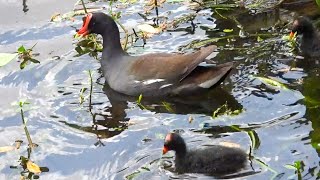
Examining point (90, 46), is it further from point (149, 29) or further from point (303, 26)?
point (303, 26)

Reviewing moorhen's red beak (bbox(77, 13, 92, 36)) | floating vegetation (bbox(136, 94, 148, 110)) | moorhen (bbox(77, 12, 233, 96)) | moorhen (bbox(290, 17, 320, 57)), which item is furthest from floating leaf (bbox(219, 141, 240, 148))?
moorhen's red beak (bbox(77, 13, 92, 36))

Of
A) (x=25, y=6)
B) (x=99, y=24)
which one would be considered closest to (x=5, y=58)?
(x=99, y=24)

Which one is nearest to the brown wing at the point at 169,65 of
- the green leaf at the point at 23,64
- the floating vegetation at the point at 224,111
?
the floating vegetation at the point at 224,111

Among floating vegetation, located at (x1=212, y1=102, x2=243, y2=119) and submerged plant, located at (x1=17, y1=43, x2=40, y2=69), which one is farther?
submerged plant, located at (x1=17, y1=43, x2=40, y2=69)

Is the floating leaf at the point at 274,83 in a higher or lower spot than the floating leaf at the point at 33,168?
higher

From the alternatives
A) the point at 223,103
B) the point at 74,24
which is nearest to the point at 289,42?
the point at 223,103

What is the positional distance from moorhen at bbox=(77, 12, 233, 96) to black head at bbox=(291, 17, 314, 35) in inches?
Answer: 53.2

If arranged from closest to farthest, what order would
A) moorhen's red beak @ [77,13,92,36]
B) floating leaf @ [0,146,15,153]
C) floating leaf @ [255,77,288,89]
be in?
1. floating leaf @ [0,146,15,153]
2. floating leaf @ [255,77,288,89]
3. moorhen's red beak @ [77,13,92,36]

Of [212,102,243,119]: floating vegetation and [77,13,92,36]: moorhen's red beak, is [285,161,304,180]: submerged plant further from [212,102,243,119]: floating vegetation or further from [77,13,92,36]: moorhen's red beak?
[77,13,92,36]: moorhen's red beak

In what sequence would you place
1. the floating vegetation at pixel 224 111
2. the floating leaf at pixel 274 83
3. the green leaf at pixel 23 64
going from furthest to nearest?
the green leaf at pixel 23 64 → the floating leaf at pixel 274 83 → the floating vegetation at pixel 224 111

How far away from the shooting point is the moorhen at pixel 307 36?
9211mm

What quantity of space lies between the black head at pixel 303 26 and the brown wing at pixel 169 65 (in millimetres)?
1344

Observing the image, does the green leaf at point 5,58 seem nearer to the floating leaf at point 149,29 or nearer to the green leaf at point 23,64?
the green leaf at point 23,64

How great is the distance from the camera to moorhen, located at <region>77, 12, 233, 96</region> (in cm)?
844
